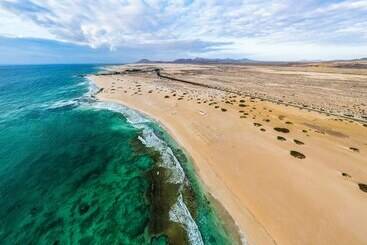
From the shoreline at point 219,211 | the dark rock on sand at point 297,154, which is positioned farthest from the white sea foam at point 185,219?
the dark rock on sand at point 297,154

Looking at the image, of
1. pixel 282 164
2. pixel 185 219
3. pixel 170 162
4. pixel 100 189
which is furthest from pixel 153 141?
pixel 282 164

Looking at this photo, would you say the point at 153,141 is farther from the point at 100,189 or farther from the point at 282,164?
the point at 282,164

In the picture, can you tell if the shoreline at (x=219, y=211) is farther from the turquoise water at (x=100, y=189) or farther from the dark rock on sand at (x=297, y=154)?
the dark rock on sand at (x=297, y=154)

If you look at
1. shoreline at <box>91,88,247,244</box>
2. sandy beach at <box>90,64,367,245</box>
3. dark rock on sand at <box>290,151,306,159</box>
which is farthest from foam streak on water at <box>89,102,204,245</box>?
dark rock on sand at <box>290,151,306,159</box>

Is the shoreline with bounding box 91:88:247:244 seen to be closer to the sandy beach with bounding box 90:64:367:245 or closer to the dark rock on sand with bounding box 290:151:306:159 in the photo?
the sandy beach with bounding box 90:64:367:245

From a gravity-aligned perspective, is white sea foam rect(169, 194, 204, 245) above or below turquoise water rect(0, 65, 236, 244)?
above

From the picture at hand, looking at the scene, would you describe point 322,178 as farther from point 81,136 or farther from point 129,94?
point 129,94
